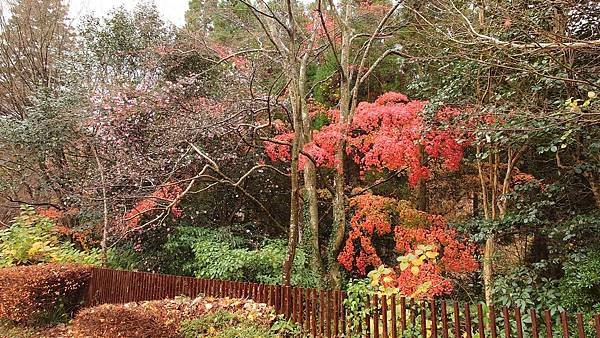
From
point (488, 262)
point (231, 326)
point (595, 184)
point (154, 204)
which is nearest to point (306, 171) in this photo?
point (154, 204)

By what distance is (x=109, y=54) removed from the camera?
11.3 meters

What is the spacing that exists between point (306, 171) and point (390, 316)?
176 inches

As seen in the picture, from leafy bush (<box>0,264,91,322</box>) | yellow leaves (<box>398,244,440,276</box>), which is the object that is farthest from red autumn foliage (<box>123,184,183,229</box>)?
yellow leaves (<box>398,244,440,276</box>)

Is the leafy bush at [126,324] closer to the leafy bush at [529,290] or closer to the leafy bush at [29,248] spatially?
the leafy bush at [529,290]

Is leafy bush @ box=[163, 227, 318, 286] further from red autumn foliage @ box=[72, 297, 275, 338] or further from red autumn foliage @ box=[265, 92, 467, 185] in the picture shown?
red autumn foliage @ box=[72, 297, 275, 338]

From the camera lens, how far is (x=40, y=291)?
7.23 meters

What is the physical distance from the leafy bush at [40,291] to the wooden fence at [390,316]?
2.37 metres

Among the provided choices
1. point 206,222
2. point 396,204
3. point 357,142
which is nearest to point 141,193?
point 206,222

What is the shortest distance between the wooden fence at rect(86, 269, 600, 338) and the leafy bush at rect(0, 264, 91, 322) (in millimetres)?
2369

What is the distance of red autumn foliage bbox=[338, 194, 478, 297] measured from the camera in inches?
253

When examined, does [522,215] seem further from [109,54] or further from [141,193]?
[109,54]

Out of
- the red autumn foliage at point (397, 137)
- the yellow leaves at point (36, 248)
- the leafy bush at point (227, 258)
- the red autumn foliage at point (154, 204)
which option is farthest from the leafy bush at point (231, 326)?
the yellow leaves at point (36, 248)

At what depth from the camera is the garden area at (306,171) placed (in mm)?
4754

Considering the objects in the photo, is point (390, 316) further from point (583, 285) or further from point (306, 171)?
point (306, 171)
